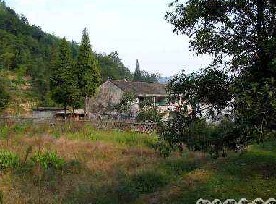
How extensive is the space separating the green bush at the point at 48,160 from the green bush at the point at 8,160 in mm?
787

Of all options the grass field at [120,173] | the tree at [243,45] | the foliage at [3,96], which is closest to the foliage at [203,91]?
the tree at [243,45]

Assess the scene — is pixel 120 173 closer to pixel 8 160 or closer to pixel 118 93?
pixel 8 160

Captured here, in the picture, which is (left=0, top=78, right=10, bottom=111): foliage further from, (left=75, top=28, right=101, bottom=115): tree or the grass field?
the grass field

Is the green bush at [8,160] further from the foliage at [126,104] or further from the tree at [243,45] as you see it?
the foliage at [126,104]

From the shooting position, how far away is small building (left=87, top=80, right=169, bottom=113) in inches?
2267

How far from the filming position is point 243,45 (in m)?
9.18

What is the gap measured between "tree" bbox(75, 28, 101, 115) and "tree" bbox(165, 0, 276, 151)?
41.8 meters

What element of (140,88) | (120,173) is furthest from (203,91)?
(140,88)

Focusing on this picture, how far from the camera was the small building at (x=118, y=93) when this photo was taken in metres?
57.6

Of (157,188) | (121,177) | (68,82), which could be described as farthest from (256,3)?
(68,82)

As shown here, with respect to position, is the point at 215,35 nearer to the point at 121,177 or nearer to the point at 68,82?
the point at 121,177

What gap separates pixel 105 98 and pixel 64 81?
35.1 ft

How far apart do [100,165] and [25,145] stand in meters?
5.87

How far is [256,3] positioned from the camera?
9.38m
